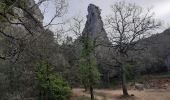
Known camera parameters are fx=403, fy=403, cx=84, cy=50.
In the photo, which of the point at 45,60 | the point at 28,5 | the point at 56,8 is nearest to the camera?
the point at 28,5

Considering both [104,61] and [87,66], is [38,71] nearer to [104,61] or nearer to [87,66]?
[87,66]

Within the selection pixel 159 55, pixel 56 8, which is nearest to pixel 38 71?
pixel 56 8

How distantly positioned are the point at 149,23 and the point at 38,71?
42.3ft

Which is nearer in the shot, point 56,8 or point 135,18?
point 56,8

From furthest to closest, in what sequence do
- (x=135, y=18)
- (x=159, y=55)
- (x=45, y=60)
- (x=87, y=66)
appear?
1. (x=159, y=55)
2. (x=135, y=18)
3. (x=87, y=66)
4. (x=45, y=60)

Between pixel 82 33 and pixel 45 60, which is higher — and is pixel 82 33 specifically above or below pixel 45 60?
above

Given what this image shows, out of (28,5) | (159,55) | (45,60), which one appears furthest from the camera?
(159,55)

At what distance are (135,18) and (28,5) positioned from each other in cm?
2970

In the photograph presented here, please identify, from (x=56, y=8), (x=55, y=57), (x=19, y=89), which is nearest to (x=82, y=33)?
(x=55, y=57)

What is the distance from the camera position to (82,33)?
4462 centimetres

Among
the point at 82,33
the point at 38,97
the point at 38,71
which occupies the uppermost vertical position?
the point at 82,33

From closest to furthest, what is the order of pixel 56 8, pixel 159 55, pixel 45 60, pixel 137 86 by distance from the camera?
pixel 56 8 → pixel 45 60 → pixel 137 86 → pixel 159 55

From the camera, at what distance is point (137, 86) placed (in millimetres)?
50344

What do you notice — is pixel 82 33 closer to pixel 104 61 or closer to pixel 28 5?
pixel 104 61
